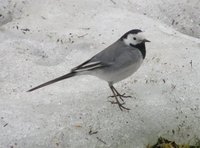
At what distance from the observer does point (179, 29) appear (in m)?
7.66

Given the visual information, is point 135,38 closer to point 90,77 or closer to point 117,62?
point 117,62

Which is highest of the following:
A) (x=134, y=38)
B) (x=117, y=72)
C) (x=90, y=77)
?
(x=134, y=38)

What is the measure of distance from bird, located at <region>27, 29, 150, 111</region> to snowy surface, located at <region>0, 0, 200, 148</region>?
1.03ft

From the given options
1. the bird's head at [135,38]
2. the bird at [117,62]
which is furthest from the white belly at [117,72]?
the bird's head at [135,38]

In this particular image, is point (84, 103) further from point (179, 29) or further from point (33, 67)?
point (179, 29)

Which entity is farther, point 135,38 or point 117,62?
point 135,38

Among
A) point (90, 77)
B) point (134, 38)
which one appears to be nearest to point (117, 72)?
point (134, 38)

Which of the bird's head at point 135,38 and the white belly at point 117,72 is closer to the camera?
the white belly at point 117,72

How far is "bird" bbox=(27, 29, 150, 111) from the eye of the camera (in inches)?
198

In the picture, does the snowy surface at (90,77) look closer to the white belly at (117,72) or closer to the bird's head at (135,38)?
the white belly at (117,72)

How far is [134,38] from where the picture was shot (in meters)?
5.17

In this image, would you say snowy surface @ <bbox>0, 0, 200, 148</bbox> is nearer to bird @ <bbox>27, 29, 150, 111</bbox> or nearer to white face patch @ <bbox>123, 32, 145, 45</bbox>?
bird @ <bbox>27, 29, 150, 111</bbox>

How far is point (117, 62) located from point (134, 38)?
34 cm

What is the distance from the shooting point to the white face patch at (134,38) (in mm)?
5152
